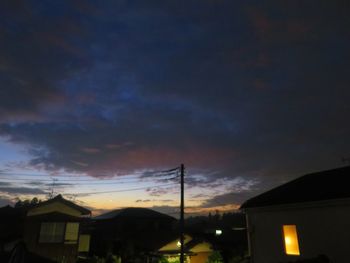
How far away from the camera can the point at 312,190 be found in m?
14.8

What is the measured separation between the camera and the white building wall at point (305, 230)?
40.3ft

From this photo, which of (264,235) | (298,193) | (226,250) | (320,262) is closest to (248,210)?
(264,235)

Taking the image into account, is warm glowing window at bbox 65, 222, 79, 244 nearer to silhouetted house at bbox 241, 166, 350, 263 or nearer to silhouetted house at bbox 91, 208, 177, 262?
silhouetted house at bbox 91, 208, 177, 262

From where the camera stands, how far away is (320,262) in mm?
11984

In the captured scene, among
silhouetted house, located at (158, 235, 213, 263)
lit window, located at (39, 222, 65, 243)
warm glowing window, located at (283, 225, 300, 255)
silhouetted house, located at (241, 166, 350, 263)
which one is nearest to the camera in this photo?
silhouetted house, located at (241, 166, 350, 263)

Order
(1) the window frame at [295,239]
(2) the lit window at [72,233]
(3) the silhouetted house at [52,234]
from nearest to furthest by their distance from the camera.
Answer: (1) the window frame at [295,239], (3) the silhouetted house at [52,234], (2) the lit window at [72,233]

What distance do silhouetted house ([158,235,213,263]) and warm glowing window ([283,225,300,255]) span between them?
1833 cm

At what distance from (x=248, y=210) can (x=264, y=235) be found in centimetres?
176

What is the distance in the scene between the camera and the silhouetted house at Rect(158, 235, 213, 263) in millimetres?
31344

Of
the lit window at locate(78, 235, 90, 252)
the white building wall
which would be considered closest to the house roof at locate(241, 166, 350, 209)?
the white building wall

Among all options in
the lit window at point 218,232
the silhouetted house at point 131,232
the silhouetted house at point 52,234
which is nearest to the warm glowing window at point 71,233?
the silhouetted house at point 52,234

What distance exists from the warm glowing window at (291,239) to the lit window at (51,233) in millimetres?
22855

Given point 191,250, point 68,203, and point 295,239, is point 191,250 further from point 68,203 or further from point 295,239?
point 295,239

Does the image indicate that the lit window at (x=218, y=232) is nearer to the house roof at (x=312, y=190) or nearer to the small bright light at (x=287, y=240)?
the house roof at (x=312, y=190)
